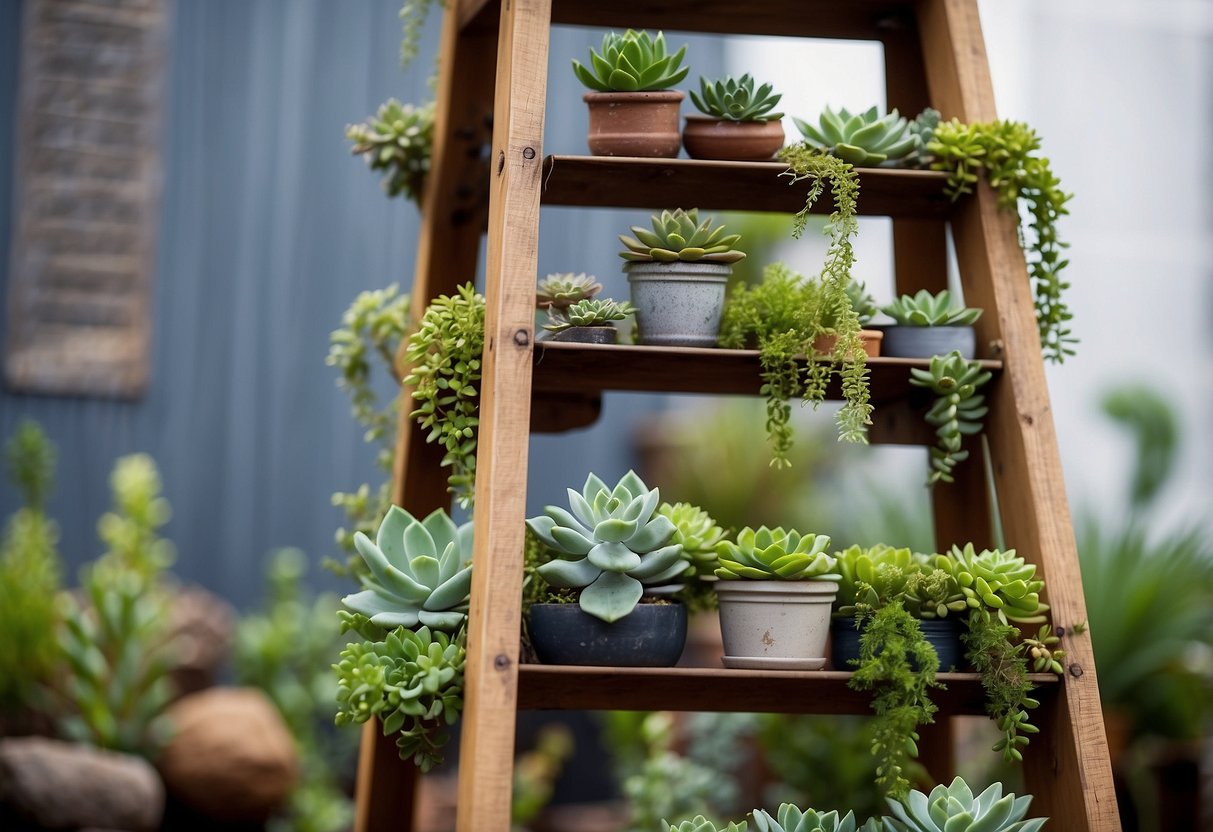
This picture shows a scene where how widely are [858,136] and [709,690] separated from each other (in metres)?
0.82

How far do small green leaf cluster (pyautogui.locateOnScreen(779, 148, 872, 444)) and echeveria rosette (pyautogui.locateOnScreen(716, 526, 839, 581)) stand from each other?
159 mm

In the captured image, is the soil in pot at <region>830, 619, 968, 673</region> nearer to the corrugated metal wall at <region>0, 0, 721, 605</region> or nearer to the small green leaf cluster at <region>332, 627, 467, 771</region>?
the small green leaf cluster at <region>332, 627, 467, 771</region>

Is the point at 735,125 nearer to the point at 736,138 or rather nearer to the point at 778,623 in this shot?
the point at 736,138

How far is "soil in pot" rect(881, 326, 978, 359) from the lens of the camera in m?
1.84

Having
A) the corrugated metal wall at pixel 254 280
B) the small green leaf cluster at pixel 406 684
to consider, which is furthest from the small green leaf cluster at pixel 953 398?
the corrugated metal wall at pixel 254 280

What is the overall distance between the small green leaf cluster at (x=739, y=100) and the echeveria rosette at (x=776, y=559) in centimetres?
60

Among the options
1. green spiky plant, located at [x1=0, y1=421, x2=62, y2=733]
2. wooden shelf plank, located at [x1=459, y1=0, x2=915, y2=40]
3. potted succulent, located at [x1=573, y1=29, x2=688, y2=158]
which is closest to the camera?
Result: potted succulent, located at [x1=573, y1=29, x2=688, y2=158]

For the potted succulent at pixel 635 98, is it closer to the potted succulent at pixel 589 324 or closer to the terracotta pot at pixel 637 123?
the terracotta pot at pixel 637 123

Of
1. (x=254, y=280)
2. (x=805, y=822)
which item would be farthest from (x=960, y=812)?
(x=254, y=280)

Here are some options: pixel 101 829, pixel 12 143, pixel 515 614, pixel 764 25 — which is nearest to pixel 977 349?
pixel 764 25

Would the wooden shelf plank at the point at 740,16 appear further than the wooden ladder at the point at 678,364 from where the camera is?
Yes

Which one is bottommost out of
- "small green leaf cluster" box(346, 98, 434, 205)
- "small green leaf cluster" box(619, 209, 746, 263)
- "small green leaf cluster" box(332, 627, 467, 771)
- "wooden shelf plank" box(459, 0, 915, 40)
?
"small green leaf cluster" box(332, 627, 467, 771)

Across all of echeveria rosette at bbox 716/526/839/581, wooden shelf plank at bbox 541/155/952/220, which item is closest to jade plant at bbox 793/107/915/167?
wooden shelf plank at bbox 541/155/952/220

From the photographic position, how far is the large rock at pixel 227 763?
349 cm
